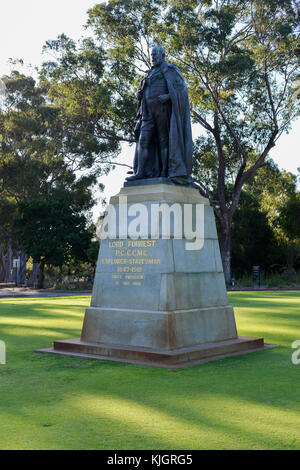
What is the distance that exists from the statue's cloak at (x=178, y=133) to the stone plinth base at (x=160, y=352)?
2.88 meters

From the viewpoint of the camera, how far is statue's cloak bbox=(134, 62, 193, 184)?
30.9 ft

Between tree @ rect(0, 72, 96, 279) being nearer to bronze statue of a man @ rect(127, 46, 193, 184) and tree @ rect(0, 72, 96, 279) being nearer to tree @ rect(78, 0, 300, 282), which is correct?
tree @ rect(78, 0, 300, 282)

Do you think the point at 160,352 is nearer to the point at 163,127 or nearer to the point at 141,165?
the point at 141,165

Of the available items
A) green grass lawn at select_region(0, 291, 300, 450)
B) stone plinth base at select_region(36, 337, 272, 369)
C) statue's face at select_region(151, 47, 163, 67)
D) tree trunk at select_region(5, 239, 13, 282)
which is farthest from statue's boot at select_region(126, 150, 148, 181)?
tree trunk at select_region(5, 239, 13, 282)

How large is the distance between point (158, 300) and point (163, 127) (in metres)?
3.20

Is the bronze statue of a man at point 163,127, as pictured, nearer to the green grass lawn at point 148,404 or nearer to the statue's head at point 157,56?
the statue's head at point 157,56

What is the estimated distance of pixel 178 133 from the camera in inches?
374

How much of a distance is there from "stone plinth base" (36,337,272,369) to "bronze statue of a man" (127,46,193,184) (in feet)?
9.46

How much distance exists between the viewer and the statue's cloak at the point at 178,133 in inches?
370

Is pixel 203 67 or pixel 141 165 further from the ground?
pixel 203 67

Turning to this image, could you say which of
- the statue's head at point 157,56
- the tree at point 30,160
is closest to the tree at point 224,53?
the tree at point 30,160

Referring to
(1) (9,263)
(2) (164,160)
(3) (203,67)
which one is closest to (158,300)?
(2) (164,160)

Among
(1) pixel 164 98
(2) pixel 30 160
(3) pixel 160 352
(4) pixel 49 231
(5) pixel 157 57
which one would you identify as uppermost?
(2) pixel 30 160
